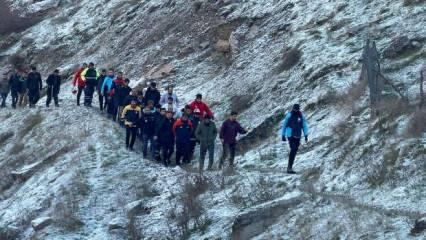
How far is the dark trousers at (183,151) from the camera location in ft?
67.3

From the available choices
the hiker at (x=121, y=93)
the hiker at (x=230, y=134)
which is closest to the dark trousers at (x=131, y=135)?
the hiker at (x=121, y=93)

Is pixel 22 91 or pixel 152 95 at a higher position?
pixel 22 91

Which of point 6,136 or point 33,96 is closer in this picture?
point 6,136

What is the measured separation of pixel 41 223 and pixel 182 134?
438cm

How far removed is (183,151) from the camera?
67.6 feet

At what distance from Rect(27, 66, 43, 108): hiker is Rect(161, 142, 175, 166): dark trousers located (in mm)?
7898

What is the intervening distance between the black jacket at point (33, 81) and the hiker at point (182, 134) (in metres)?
8.19

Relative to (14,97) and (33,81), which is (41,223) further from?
(14,97)

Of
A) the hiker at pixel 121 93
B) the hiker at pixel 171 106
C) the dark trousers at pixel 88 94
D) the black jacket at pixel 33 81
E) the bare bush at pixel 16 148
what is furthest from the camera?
the black jacket at pixel 33 81

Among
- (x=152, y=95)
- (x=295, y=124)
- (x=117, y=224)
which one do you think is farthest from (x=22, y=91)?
(x=295, y=124)

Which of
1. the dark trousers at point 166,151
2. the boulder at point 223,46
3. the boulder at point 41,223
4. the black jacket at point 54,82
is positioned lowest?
the boulder at point 41,223

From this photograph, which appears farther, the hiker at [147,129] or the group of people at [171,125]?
the hiker at [147,129]

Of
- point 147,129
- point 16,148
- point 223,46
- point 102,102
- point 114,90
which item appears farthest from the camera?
point 223,46

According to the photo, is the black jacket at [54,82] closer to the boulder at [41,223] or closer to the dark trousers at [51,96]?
the dark trousers at [51,96]
